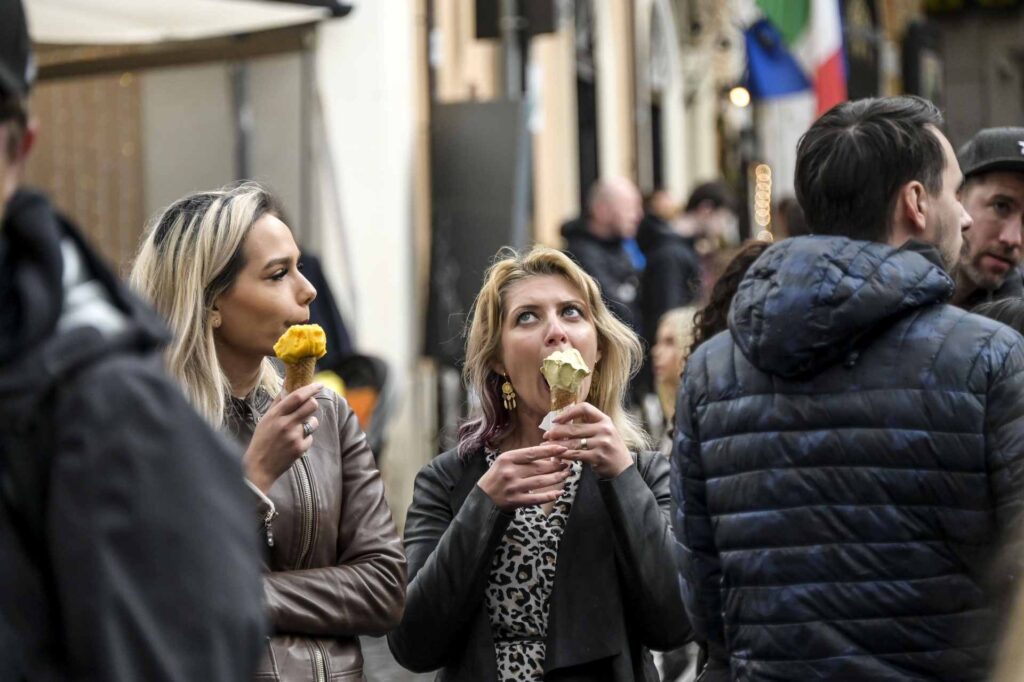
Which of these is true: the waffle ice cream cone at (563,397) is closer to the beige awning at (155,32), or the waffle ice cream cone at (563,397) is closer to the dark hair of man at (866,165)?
the dark hair of man at (866,165)

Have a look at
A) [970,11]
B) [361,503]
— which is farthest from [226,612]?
[970,11]

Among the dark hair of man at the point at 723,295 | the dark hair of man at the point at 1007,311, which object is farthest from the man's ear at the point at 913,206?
the dark hair of man at the point at 723,295

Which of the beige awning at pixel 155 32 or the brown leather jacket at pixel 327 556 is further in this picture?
the beige awning at pixel 155 32

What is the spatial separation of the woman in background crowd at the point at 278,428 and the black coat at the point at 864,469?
2.69 ft

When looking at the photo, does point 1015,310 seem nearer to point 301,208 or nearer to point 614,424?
point 614,424

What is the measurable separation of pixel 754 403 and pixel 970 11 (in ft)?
121

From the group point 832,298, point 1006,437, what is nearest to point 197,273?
point 832,298

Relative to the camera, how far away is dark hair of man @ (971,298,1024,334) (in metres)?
4.37

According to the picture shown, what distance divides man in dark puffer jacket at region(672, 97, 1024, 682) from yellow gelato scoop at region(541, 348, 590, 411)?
2.39ft

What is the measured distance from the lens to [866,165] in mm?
3500

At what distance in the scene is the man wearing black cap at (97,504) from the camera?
2.02 m

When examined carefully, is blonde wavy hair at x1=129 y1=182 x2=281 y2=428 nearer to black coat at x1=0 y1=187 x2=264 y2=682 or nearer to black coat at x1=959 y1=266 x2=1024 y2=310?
black coat at x1=0 y1=187 x2=264 y2=682

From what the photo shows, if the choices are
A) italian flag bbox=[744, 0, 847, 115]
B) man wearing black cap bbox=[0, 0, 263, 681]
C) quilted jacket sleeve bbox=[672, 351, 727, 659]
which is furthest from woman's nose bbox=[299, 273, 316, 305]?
italian flag bbox=[744, 0, 847, 115]

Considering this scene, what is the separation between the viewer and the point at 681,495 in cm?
366
